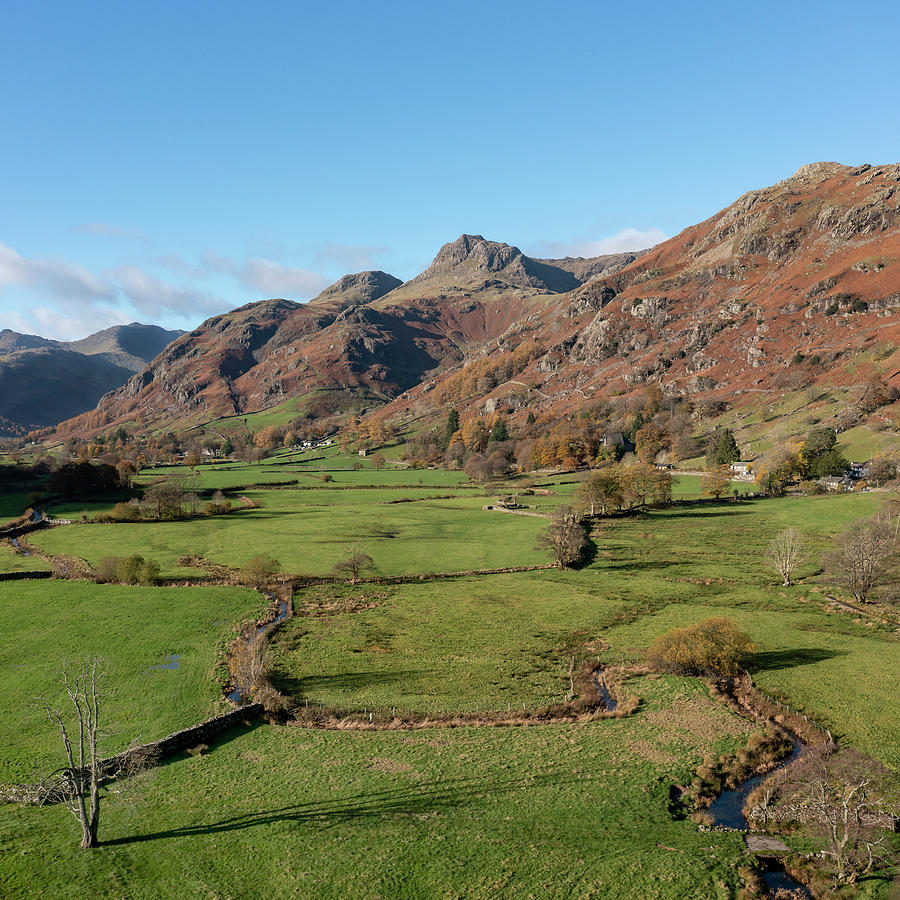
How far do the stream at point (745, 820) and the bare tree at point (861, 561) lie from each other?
39387 mm

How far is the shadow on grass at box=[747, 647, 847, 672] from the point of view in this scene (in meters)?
53.3

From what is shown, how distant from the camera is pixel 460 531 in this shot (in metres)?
118

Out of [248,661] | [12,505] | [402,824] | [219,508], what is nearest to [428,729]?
[402,824]

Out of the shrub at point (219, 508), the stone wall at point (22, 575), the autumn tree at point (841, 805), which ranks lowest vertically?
the autumn tree at point (841, 805)

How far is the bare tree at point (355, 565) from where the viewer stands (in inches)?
3383

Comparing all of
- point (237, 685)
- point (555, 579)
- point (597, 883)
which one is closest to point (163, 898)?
point (597, 883)

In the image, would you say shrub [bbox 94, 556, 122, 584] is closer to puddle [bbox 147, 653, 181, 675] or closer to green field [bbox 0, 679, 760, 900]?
puddle [bbox 147, 653, 181, 675]

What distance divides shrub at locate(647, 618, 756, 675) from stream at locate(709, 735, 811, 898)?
1024cm

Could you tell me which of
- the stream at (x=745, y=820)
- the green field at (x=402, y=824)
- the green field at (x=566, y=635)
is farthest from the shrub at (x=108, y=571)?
the stream at (x=745, y=820)

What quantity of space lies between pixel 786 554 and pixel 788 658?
3120 cm

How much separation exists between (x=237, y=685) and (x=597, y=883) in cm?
3616

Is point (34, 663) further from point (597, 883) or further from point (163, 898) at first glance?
point (597, 883)

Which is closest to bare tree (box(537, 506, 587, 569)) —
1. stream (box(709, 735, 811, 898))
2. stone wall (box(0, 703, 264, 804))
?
stream (box(709, 735, 811, 898))

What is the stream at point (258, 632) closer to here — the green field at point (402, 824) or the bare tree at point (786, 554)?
the green field at point (402, 824)
